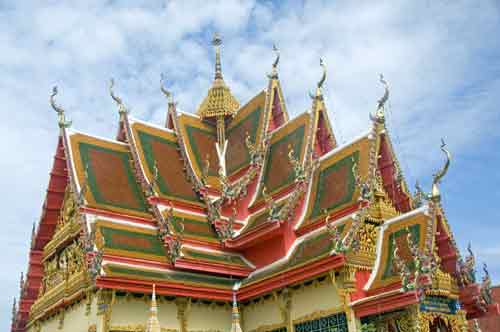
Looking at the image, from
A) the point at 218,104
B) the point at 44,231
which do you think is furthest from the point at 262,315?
the point at 218,104

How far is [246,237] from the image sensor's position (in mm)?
15789

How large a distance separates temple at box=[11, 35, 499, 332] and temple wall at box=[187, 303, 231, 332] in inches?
1.4

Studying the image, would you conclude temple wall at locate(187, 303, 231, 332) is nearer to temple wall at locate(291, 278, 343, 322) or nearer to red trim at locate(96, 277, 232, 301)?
red trim at locate(96, 277, 232, 301)

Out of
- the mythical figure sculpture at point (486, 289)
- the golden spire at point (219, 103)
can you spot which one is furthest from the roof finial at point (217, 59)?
the mythical figure sculpture at point (486, 289)

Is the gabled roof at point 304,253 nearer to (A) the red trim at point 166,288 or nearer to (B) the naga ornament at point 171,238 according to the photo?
(A) the red trim at point 166,288

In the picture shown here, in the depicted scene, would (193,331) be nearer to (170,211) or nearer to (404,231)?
(170,211)

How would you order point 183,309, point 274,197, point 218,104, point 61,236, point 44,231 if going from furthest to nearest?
point 218,104
point 44,231
point 61,236
point 274,197
point 183,309

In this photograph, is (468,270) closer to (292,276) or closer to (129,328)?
(292,276)

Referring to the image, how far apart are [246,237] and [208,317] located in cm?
236

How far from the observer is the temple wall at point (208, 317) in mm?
14594

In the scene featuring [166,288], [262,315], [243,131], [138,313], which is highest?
[243,131]

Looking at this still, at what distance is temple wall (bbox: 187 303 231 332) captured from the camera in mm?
14594

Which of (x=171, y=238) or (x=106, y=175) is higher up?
(x=106, y=175)

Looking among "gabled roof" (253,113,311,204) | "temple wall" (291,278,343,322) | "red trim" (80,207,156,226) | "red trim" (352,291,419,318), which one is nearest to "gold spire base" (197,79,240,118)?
"gabled roof" (253,113,311,204)
